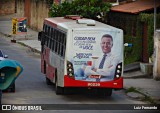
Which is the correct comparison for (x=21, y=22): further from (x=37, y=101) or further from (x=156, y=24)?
(x=37, y=101)

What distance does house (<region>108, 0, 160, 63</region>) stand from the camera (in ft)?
110

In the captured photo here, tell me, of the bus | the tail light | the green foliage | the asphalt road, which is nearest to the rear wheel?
the asphalt road

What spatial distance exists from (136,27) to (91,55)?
38.7 feet

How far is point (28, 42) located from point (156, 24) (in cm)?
1750

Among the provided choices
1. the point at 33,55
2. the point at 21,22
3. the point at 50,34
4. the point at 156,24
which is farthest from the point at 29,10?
the point at 50,34

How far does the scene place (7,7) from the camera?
74.1m

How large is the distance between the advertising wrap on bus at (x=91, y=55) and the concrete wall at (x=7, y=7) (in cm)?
5063

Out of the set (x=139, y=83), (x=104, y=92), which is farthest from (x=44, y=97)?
(x=139, y=83)

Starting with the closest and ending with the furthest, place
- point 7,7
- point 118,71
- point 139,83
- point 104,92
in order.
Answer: point 118,71, point 104,92, point 139,83, point 7,7

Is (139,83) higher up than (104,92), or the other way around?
(104,92)

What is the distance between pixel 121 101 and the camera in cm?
2370

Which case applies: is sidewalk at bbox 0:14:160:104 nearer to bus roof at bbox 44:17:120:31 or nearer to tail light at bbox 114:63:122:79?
tail light at bbox 114:63:122:79

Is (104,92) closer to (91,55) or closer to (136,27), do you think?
(91,55)

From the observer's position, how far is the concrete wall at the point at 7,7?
7356 centimetres
